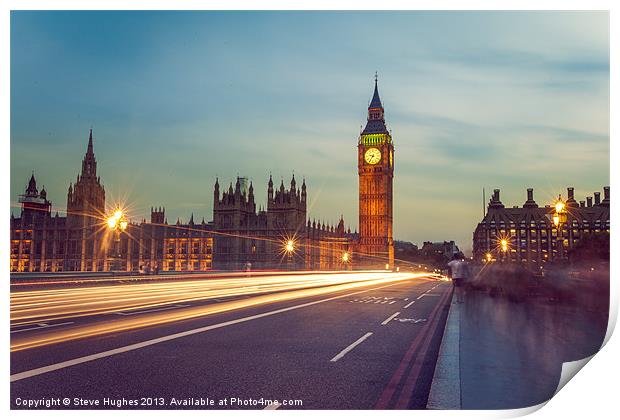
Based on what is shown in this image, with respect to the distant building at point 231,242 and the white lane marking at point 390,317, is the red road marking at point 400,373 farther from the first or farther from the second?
the distant building at point 231,242

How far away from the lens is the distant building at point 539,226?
15.2 m

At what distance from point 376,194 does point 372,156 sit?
1079 centimetres

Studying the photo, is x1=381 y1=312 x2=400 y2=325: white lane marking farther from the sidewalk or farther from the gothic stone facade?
A: the gothic stone facade

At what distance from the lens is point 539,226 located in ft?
151

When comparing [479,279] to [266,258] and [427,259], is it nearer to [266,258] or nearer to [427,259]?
[266,258]

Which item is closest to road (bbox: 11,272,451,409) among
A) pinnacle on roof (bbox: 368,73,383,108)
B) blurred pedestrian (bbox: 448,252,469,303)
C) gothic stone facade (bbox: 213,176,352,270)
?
blurred pedestrian (bbox: 448,252,469,303)

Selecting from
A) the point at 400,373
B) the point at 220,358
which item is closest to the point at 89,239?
the point at 220,358

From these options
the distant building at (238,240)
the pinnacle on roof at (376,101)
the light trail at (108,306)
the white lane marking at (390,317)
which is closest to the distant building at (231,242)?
the distant building at (238,240)

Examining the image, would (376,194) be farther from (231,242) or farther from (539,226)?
(539,226)

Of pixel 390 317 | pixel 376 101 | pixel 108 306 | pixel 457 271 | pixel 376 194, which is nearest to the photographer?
pixel 390 317

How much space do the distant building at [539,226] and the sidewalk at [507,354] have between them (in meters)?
2.99

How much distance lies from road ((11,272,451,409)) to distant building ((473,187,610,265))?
5766 mm
